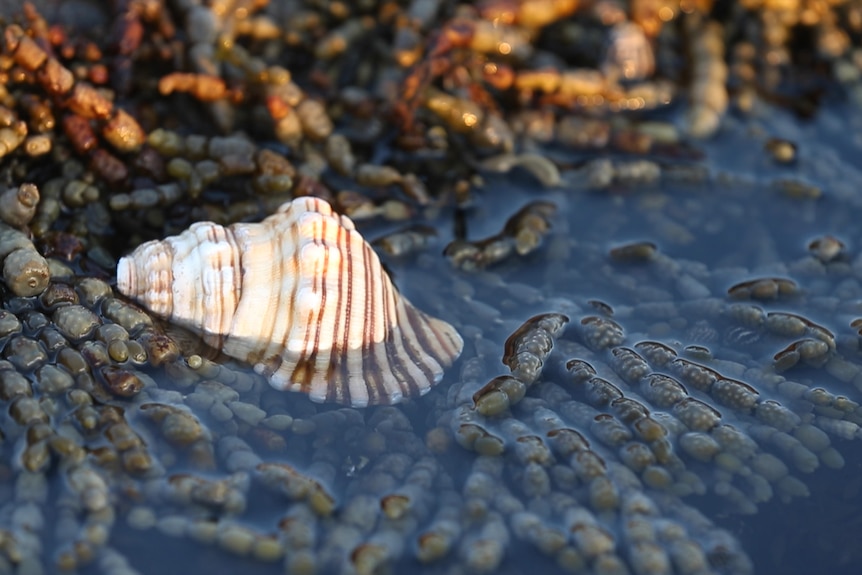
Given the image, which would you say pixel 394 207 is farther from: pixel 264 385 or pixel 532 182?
pixel 264 385

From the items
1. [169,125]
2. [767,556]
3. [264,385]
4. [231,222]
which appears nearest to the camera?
[767,556]

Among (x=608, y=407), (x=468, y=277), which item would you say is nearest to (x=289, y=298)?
(x=468, y=277)

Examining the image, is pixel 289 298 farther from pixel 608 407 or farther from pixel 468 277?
pixel 608 407

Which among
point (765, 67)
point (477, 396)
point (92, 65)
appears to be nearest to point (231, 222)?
point (92, 65)

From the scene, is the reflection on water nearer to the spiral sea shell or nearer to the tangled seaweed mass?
the tangled seaweed mass

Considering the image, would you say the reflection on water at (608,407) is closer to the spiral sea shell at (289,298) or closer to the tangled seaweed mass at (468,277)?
the tangled seaweed mass at (468,277)
